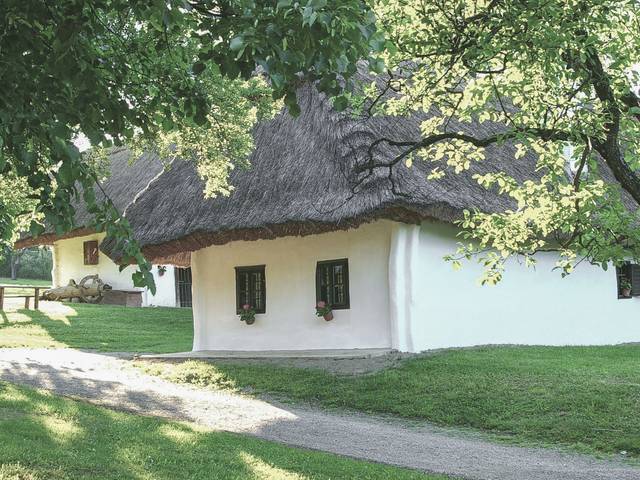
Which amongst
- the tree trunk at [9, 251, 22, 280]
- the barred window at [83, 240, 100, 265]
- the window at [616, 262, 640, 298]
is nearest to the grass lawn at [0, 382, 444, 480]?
the window at [616, 262, 640, 298]

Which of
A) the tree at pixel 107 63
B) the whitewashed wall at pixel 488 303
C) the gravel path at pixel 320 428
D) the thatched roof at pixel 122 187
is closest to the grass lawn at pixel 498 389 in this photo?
the gravel path at pixel 320 428

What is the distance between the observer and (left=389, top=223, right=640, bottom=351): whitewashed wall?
11078 millimetres

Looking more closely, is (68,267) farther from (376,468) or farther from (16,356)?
(376,468)

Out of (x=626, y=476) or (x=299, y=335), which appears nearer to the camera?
(x=626, y=476)

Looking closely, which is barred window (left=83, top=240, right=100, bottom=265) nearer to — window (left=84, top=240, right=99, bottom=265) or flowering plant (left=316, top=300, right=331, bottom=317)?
window (left=84, top=240, right=99, bottom=265)

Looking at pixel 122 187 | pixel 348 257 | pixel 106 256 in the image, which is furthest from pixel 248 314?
pixel 122 187

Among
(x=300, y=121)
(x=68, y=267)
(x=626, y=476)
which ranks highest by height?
(x=300, y=121)

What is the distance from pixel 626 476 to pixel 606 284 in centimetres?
885

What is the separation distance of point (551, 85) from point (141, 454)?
15.3ft

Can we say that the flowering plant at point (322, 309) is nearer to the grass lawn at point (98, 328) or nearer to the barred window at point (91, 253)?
the grass lawn at point (98, 328)

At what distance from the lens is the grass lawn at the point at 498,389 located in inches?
291

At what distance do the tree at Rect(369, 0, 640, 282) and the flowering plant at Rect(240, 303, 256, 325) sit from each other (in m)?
6.46

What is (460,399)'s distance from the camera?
28.0 feet

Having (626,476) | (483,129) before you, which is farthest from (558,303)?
(626,476)
